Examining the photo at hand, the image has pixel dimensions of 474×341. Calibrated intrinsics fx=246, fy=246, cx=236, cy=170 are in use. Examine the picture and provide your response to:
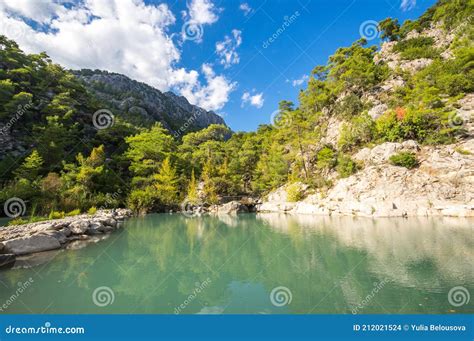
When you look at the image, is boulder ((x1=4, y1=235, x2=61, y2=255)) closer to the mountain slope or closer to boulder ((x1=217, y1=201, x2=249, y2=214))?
boulder ((x1=217, y1=201, x2=249, y2=214))

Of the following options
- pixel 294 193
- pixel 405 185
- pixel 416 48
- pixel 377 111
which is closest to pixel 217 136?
pixel 294 193

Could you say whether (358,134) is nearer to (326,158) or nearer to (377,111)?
(326,158)

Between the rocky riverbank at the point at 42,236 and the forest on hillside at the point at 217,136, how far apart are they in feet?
16.8

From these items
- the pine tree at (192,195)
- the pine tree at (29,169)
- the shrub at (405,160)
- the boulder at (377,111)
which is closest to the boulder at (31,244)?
the pine tree at (29,169)

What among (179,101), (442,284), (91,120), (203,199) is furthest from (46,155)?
(179,101)

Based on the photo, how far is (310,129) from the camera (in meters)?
34.4

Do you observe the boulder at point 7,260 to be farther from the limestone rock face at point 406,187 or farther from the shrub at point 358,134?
the shrub at point 358,134

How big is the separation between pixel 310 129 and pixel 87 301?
3351 centimetres

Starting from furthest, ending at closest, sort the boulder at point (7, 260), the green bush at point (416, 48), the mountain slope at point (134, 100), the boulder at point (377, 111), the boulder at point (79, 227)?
the mountain slope at point (134, 100), the green bush at point (416, 48), the boulder at point (377, 111), the boulder at point (79, 227), the boulder at point (7, 260)

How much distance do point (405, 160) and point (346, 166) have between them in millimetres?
4813

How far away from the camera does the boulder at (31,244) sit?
8.07 m

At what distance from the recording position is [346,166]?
22828 mm

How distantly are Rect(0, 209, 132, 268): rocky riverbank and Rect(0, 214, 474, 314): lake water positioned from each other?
2.31 feet

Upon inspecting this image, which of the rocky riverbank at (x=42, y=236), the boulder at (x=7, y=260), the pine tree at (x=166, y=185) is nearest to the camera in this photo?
the boulder at (x=7, y=260)
